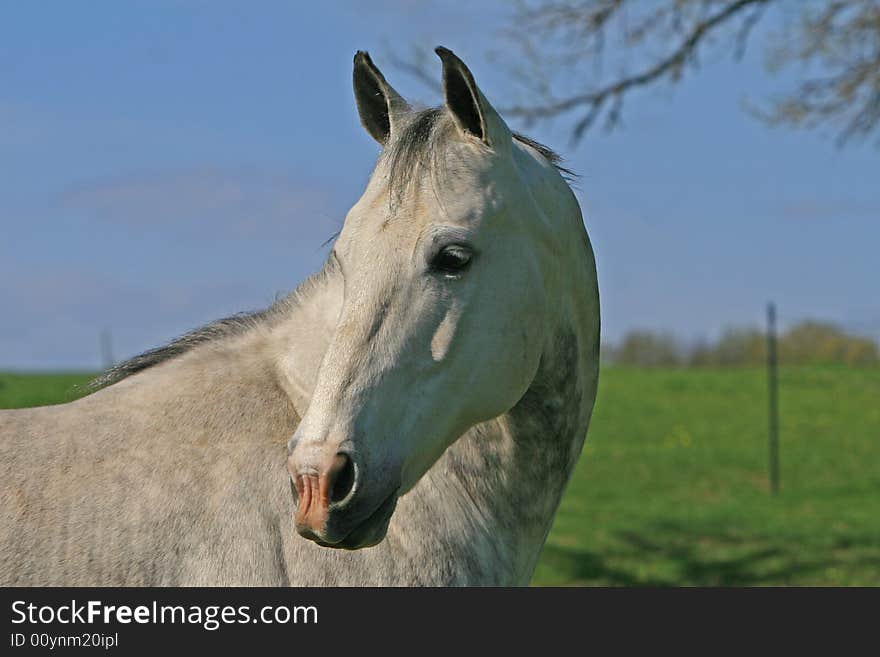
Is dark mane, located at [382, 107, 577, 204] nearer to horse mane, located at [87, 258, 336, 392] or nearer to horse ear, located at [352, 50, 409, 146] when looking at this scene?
horse ear, located at [352, 50, 409, 146]

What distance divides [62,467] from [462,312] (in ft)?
4.12

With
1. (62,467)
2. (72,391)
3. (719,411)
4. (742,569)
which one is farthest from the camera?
(719,411)

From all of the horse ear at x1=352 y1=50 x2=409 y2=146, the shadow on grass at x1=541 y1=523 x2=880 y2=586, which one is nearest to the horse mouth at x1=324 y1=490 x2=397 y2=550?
the horse ear at x1=352 y1=50 x2=409 y2=146

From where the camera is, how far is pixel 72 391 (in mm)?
3820

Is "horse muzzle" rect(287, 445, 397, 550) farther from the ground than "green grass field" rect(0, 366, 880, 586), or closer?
closer

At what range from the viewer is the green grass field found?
32.2 ft

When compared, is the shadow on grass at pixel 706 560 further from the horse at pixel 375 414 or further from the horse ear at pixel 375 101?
the horse ear at pixel 375 101

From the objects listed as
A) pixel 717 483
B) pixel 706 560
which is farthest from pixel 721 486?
pixel 706 560

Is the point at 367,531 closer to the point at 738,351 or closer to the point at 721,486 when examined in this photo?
the point at 721,486

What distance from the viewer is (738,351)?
27.6 meters

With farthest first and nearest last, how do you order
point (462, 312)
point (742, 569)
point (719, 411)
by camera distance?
point (719, 411) < point (742, 569) < point (462, 312)

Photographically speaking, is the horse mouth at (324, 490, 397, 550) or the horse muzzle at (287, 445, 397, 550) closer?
the horse muzzle at (287, 445, 397, 550)
